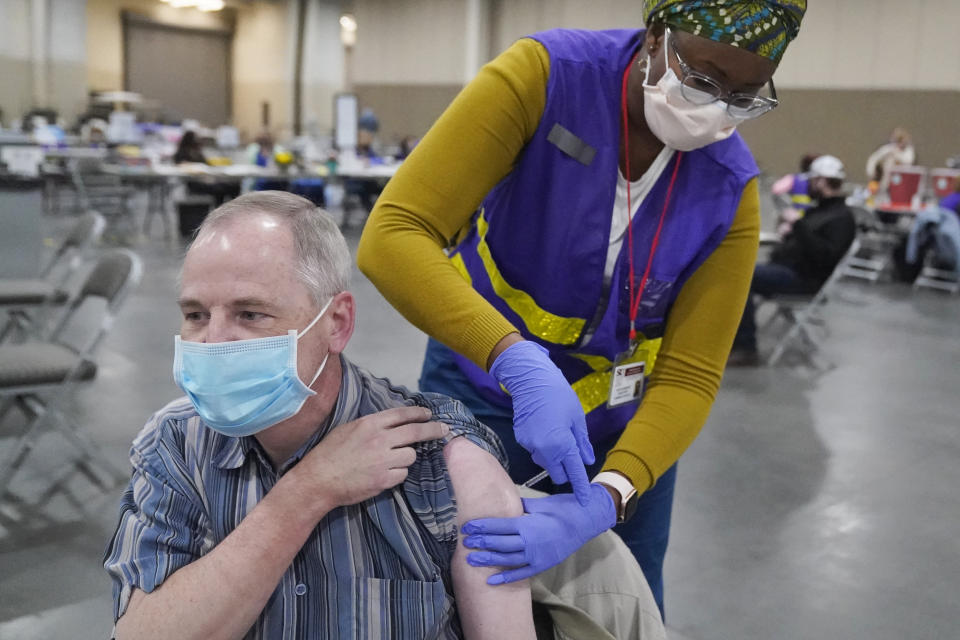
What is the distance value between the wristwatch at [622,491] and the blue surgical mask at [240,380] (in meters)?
0.45

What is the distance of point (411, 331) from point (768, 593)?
11.5ft

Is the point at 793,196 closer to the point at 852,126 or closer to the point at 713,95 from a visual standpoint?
the point at 713,95

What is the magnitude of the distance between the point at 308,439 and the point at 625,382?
52 cm

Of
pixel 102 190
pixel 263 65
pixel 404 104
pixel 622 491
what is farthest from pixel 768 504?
pixel 263 65

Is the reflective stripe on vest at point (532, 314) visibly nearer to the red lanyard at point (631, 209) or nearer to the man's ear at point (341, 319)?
the red lanyard at point (631, 209)

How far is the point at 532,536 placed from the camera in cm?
108

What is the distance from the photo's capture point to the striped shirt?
3.58 ft

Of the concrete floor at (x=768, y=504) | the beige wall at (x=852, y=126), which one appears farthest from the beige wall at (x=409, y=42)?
the concrete floor at (x=768, y=504)

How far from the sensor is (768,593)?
278 cm

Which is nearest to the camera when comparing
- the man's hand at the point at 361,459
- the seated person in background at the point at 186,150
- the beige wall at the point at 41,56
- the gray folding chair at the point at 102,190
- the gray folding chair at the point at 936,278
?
the man's hand at the point at 361,459

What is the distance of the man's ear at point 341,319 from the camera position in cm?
119

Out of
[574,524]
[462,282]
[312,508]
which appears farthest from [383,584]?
[462,282]

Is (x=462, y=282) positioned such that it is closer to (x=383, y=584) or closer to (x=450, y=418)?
(x=450, y=418)

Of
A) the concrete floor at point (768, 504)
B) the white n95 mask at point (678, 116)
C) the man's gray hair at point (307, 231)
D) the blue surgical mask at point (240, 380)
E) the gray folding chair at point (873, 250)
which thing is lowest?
the concrete floor at point (768, 504)
